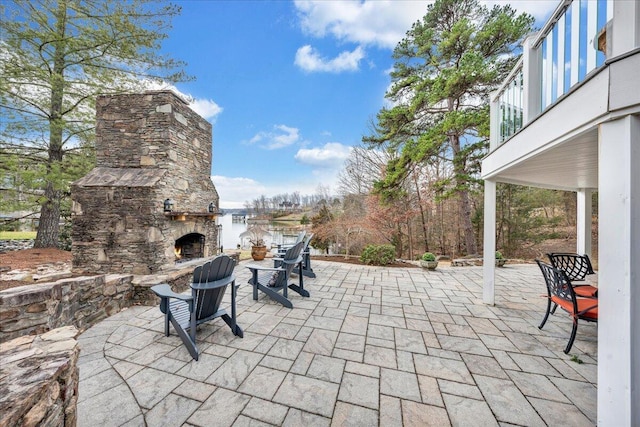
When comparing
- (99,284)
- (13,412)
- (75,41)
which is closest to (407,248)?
(99,284)

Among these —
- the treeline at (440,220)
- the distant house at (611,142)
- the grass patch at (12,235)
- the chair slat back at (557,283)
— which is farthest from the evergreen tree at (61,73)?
the chair slat back at (557,283)

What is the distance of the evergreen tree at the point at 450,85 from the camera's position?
5668 millimetres

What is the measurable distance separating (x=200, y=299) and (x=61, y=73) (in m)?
7.00

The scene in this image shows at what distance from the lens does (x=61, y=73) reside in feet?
17.0

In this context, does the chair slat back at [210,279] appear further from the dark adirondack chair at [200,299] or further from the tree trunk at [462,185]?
the tree trunk at [462,185]

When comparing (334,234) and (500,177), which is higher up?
(500,177)

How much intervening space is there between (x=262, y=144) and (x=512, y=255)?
12.7m

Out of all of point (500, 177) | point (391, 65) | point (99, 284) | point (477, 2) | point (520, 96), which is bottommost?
point (99, 284)

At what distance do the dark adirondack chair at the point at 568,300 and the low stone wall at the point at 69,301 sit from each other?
495cm

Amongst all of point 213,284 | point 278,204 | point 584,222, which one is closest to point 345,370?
point 213,284

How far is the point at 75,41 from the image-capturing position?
15.8 ft

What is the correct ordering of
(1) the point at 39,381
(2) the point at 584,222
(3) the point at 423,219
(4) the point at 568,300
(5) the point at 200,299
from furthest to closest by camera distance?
1. (3) the point at 423,219
2. (2) the point at 584,222
3. (4) the point at 568,300
4. (5) the point at 200,299
5. (1) the point at 39,381

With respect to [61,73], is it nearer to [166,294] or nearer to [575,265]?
[166,294]

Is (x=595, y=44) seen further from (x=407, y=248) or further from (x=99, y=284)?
(x=407, y=248)
